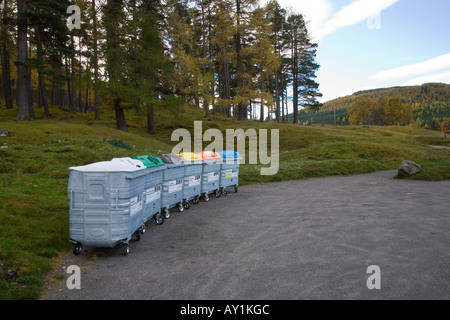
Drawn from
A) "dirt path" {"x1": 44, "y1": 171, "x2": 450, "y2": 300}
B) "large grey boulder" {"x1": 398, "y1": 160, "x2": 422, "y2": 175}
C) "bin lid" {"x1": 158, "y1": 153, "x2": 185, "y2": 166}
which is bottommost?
"dirt path" {"x1": 44, "y1": 171, "x2": 450, "y2": 300}

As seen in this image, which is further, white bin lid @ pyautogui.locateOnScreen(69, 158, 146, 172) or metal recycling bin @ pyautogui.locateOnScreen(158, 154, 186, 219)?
metal recycling bin @ pyautogui.locateOnScreen(158, 154, 186, 219)

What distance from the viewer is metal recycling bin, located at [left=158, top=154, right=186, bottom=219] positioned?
359 inches

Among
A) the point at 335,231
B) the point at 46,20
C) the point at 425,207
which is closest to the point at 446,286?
the point at 335,231

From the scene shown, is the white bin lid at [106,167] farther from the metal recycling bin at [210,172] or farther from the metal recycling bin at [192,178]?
the metal recycling bin at [210,172]

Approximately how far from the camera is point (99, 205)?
5949mm

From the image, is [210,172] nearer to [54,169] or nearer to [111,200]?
[54,169]

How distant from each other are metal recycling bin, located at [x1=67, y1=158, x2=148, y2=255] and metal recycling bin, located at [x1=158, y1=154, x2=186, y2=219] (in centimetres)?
299

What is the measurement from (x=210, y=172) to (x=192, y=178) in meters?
1.29

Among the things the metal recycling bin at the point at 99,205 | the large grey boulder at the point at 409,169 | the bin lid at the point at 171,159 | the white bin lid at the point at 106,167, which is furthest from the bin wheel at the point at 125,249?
the large grey boulder at the point at 409,169

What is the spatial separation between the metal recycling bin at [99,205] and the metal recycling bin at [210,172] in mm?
5558

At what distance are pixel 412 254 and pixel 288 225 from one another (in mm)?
2895

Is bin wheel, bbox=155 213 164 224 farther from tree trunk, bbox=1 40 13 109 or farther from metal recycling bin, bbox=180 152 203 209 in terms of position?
tree trunk, bbox=1 40 13 109

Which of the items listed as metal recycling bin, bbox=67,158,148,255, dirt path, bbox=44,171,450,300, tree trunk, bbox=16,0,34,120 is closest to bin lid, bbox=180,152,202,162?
dirt path, bbox=44,171,450,300

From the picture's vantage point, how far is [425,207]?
10.0 metres
